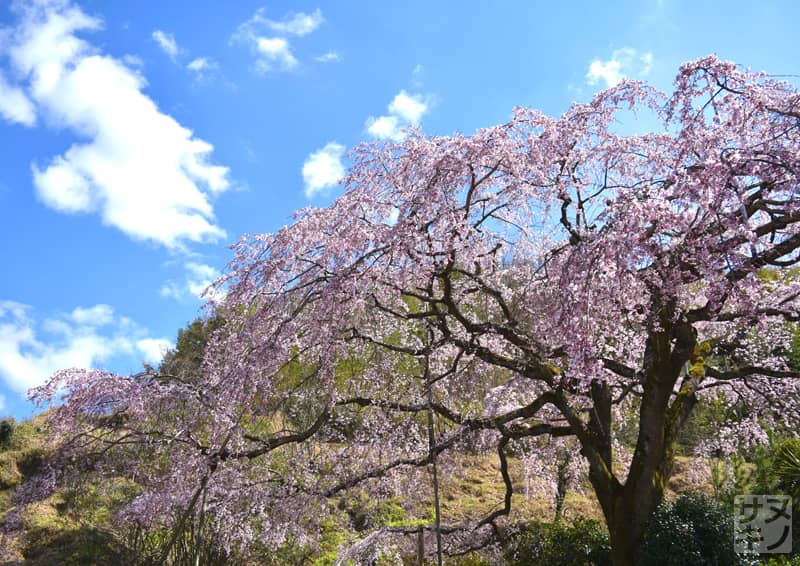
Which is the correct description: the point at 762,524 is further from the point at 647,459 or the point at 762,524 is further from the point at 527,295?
the point at 527,295

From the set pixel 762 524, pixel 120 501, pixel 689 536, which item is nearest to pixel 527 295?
pixel 689 536

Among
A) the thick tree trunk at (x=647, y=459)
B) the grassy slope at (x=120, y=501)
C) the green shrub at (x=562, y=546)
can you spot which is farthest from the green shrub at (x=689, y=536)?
the grassy slope at (x=120, y=501)

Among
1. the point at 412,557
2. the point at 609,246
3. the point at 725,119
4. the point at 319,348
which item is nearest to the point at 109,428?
the point at 319,348

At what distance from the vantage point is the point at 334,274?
5.45 m

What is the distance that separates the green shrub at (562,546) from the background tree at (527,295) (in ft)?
1.87

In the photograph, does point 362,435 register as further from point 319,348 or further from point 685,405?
point 685,405

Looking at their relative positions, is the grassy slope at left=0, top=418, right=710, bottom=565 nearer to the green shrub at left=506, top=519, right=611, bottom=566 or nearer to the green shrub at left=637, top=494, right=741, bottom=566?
the green shrub at left=506, top=519, right=611, bottom=566

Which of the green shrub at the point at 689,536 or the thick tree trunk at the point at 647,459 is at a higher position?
the thick tree trunk at the point at 647,459

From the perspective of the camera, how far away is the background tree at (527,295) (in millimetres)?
4398

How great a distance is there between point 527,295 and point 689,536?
9.31 ft

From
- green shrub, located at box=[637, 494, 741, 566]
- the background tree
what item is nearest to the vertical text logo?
green shrub, located at box=[637, 494, 741, 566]

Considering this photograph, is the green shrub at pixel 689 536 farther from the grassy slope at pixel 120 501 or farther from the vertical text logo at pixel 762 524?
the grassy slope at pixel 120 501

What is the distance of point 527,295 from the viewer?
6645 mm

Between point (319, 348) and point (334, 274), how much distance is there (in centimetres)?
116
